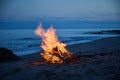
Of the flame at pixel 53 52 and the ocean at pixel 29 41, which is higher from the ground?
the ocean at pixel 29 41

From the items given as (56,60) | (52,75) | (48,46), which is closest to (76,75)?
(52,75)

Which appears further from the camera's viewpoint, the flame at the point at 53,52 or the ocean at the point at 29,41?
the ocean at the point at 29,41

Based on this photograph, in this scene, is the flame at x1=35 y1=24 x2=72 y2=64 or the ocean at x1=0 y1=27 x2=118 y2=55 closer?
the flame at x1=35 y1=24 x2=72 y2=64

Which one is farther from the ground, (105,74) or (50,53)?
(50,53)

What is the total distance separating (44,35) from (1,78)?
486cm

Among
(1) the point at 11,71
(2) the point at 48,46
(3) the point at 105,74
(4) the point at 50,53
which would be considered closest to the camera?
(3) the point at 105,74

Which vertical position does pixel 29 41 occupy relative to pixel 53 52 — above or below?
above

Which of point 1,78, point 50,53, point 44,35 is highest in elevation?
point 44,35

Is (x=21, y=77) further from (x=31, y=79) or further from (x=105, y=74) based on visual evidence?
(x=105, y=74)

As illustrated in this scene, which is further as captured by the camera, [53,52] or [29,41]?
[29,41]

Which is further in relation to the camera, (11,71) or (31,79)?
(11,71)

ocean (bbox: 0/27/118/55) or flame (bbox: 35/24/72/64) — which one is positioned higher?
ocean (bbox: 0/27/118/55)

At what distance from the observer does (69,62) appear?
43.8 feet

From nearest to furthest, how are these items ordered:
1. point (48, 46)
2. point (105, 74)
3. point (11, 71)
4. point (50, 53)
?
point (105, 74)
point (11, 71)
point (50, 53)
point (48, 46)
